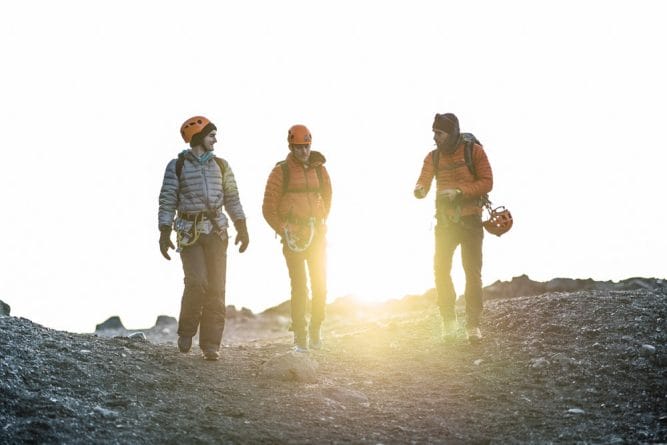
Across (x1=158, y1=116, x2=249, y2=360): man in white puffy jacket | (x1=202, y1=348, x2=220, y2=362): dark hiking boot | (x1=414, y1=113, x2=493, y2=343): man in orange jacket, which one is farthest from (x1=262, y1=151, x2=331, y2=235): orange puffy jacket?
(x1=202, y1=348, x2=220, y2=362): dark hiking boot

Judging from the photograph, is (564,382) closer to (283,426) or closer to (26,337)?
(283,426)

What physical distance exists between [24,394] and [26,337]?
75.1 inches

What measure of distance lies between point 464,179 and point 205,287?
3.68 meters

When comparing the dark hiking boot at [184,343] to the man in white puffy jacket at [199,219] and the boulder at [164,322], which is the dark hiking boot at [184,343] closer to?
the man in white puffy jacket at [199,219]

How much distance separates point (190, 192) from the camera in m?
9.38

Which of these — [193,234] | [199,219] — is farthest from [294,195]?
[193,234]

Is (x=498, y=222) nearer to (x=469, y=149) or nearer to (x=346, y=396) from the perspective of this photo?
(x=469, y=149)

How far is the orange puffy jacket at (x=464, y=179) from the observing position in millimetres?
9961

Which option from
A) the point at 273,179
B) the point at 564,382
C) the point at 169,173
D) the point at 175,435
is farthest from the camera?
the point at 273,179

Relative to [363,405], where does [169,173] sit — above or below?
above

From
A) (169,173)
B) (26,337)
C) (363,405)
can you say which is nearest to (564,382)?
(363,405)

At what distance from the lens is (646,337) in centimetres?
960

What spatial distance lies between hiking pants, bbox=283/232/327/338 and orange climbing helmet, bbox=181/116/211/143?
197 centimetres

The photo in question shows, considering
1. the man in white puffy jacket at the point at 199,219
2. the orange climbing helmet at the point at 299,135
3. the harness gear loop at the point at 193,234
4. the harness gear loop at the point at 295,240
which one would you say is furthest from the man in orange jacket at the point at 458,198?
the harness gear loop at the point at 193,234
